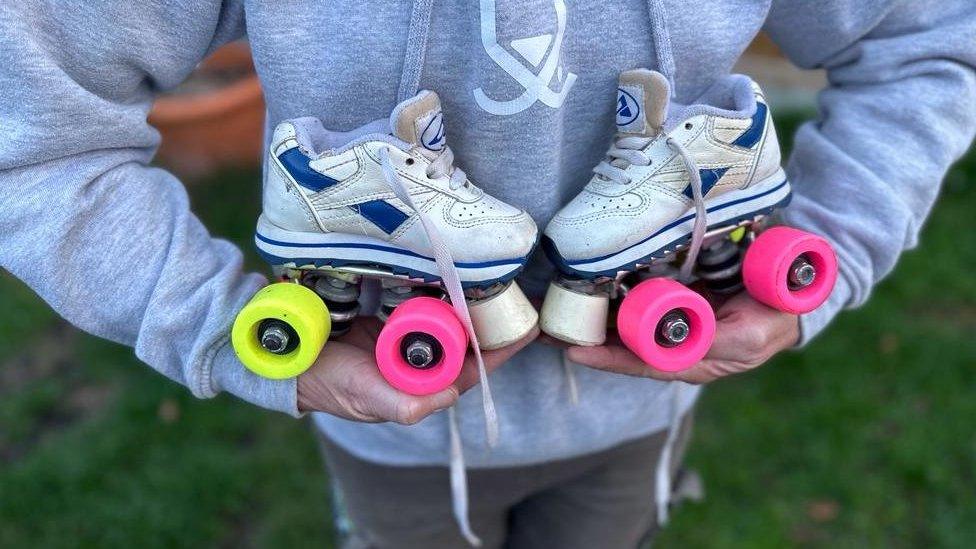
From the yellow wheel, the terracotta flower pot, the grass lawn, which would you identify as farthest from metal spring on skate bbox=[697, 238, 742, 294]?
the terracotta flower pot

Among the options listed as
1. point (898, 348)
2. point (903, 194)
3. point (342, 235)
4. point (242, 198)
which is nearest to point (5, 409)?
point (242, 198)

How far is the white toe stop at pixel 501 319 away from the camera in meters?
0.93

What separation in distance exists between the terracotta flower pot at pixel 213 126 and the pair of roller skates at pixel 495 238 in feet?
7.04

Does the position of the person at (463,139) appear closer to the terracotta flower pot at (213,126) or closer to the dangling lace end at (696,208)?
the dangling lace end at (696,208)

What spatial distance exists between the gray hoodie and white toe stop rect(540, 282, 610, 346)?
94 millimetres

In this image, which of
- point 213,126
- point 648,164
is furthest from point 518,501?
point 213,126

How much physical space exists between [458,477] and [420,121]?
525mm

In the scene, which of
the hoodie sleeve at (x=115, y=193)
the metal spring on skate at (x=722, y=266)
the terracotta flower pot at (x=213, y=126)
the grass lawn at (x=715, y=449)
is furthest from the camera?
the terracotta flower pot at (x=213, y=126)

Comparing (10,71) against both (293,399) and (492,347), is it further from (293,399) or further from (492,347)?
(492,347)

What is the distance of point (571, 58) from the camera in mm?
877

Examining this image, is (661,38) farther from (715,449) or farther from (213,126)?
(213,126)

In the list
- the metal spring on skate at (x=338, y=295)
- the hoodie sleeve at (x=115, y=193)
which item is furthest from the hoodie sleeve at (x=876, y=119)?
the hoodie sleeve at (x=115, y=193)

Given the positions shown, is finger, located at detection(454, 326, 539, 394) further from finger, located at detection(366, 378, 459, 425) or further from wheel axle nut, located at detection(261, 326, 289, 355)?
wheel axle nut, located at detection(261, 326, 289, 355)

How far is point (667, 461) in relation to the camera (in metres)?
1.31
